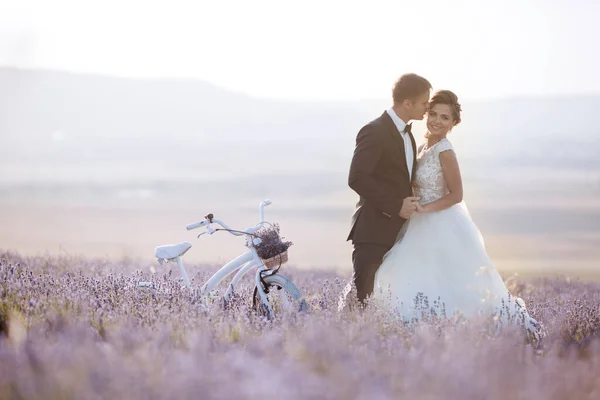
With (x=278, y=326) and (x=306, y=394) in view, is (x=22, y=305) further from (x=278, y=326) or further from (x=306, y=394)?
(x=306, y=394)

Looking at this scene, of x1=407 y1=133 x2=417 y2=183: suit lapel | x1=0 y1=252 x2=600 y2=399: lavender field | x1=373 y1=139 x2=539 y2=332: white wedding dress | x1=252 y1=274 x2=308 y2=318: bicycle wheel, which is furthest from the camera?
x1=407 y1=133 x2=417 y2=183: suit lapel

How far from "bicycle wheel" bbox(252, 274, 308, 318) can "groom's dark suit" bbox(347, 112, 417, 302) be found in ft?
1.71

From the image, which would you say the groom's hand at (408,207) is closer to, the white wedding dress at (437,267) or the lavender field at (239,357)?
the white wedding dress at (437,267)

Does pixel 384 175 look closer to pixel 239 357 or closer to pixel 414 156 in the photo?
pixel 414 156

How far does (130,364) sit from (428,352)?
135 centimetres

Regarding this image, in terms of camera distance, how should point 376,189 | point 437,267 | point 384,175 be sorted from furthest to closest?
1. point 437,267
2. point 384,175
3. point 376,189

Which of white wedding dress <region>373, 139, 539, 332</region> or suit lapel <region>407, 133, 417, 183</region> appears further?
suit lapel <region>407, 133, 417, 183</region>

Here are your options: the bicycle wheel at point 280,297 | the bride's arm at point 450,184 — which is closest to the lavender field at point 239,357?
the bicycle wheel at point 280,297

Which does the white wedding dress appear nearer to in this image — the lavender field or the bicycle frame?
Answer: the lavender field

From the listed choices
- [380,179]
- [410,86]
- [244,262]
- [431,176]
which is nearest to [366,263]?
[380,179]

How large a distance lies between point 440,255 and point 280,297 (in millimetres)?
1257

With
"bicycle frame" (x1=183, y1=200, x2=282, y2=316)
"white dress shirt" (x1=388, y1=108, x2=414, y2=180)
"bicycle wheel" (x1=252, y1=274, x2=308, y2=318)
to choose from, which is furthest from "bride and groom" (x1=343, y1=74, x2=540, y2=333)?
"bicycle frame" (x1=183, y1=200, x2=282, y2=316)

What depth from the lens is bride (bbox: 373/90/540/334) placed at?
5.77 metres

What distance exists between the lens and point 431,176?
19.0ft
